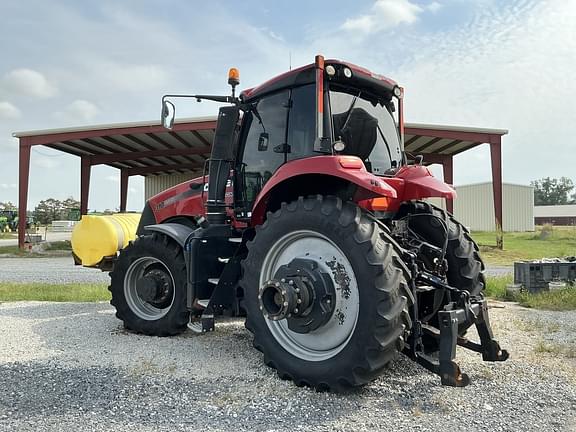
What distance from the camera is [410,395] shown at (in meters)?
3.71

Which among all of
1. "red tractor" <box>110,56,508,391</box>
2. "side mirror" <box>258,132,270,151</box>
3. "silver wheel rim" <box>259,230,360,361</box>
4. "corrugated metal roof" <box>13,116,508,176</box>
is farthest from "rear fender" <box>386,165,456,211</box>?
"corrugated metal roof" <box>13,116,508,176</box>

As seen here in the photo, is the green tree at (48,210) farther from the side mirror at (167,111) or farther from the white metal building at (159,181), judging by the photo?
the side mirror at (167,111)

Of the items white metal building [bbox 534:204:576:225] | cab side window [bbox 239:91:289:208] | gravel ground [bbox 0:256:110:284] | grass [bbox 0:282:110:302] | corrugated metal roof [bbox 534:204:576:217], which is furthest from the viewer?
corrugated metal roof [bbox 534:204:576:217]

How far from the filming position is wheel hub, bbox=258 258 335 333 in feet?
12.7

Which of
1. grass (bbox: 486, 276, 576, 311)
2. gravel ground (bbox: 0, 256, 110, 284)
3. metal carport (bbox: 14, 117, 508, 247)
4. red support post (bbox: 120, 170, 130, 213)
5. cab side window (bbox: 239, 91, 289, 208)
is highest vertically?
metal carport (bbox: 14, 117, 508, 247)

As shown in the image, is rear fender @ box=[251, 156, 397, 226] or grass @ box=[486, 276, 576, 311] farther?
grass @ box=[486, 276, 576, 311]

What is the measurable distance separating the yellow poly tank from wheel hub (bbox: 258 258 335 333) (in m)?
3.76

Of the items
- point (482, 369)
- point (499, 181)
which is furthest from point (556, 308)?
point (499, 181)

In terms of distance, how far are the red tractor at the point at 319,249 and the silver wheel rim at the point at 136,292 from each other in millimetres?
19

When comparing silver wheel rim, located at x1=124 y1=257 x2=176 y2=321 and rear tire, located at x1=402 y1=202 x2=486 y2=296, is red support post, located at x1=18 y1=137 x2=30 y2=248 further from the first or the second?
rear tire, located at x1=402 y1=202 x2=486 y2=296

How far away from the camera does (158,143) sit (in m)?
22.4

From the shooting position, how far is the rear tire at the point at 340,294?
352 centimetres

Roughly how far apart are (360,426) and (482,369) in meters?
1.65

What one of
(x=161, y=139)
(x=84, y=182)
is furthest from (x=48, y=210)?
(x=161, y=139)
